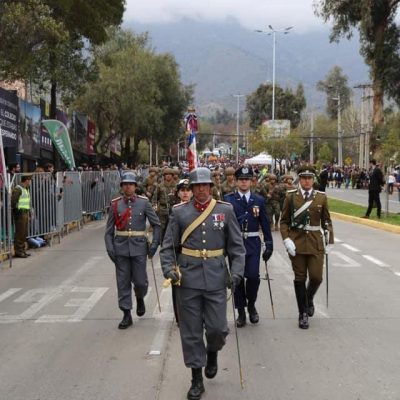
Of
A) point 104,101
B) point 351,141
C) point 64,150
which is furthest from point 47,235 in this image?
point 351,141

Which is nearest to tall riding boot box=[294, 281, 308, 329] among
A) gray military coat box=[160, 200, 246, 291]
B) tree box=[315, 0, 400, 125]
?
gray military coat box=[160, 200, 246, 291]

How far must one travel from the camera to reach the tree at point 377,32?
128 feet

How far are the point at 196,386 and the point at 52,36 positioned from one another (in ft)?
42.3

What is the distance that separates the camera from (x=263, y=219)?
7.16 meters

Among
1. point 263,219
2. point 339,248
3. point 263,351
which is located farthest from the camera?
point 339,248

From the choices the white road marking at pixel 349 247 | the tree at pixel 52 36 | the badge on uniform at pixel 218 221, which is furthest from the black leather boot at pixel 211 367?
the tree at pixel 52 36

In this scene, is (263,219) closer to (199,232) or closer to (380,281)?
(199,232)

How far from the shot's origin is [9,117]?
21781 mm

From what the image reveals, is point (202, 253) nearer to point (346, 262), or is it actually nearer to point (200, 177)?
point (200, 177)

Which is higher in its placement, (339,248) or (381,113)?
(381,113)

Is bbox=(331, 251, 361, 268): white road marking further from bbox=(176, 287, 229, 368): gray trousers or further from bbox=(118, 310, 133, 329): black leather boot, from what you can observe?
bbox=(176, 287, 229, 368): gray trousers

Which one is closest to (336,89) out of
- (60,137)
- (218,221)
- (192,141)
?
(192,141)

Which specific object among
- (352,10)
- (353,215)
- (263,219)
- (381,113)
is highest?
(352,10)

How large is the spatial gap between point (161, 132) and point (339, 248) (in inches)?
1143
